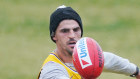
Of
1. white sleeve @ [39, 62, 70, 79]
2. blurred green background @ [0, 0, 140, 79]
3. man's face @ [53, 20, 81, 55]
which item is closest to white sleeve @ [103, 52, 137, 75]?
man's face @ [53, 20, 81, 55]

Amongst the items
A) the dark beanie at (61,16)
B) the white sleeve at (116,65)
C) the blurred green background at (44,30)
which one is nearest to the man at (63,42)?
the dark beanie at (61,16)

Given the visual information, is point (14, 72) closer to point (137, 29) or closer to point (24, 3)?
point (137, 29)

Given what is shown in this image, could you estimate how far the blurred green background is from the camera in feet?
54.4

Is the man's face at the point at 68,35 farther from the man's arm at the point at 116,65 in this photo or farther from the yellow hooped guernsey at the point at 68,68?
the man's arm at the point at 116,65

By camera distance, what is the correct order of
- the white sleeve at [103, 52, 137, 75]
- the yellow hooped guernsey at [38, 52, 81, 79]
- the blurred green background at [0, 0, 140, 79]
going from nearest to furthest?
1. the yellow hooped guernsey at [38, 52, 81, 79]
2. the white sleeve at [103, 52, 137, 75]
3. the blurred green background at [0, 0, 140, 79]

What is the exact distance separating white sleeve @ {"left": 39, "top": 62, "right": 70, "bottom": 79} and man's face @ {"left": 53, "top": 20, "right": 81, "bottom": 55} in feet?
1.13

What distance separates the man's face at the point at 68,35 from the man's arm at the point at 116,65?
84cm

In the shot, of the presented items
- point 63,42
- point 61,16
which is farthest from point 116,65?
point 61,16

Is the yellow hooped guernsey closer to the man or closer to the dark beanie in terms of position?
the man

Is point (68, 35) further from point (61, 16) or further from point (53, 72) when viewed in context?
point (53, 72)

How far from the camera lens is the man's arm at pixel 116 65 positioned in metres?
8.86

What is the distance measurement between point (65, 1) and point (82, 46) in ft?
54.4

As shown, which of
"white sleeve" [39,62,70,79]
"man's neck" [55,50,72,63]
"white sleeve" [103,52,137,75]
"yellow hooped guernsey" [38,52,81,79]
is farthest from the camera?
"white sleeve" [103,52,137,75]

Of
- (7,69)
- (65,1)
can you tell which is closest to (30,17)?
(65,1)
